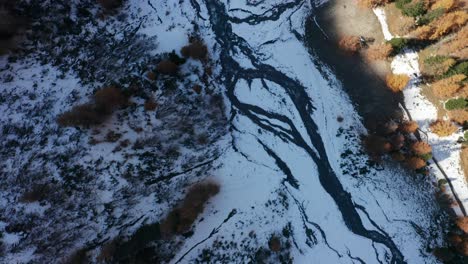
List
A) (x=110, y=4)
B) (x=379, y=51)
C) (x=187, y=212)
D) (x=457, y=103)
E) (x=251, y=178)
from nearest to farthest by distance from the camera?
(x=187, y=212)
(x=457, y=103)
(x=251, y=178)
(x=379, y=51)
(x=110, y=4)

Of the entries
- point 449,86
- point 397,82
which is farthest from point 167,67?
point 449,86

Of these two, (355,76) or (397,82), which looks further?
(355,76)

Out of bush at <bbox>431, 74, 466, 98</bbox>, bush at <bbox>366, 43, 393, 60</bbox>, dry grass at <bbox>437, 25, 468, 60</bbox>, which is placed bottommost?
bush at <bbox>431, 74, 466, 98</bbox>

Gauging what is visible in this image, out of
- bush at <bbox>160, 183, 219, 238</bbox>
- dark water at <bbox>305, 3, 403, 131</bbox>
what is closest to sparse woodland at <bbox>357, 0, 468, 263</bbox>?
dark water at <bbox>305, 3, 403, 131</bbox>

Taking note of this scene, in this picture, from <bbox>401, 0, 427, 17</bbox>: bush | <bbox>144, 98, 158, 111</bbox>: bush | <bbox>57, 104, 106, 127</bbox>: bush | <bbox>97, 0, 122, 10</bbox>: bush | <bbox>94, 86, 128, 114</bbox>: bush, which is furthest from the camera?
<bbox>97, 0, 122, 10</bbox>: bush

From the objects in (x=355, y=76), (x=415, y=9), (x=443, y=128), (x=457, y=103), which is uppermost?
(x=415, y=9)

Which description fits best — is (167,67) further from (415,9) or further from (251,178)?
(415,9)

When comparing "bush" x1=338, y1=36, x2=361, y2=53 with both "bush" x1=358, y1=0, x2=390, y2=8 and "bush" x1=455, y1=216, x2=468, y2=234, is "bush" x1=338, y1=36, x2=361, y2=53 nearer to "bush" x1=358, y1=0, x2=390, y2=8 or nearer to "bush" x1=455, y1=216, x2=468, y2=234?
"bush" x1=358, y1=0, x2=390, y2=8
